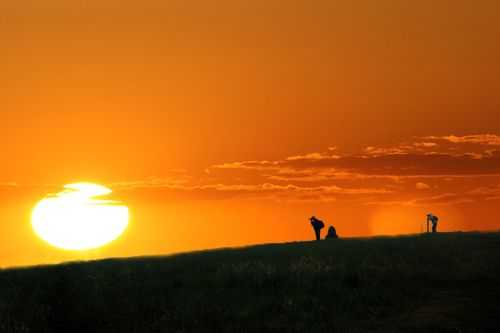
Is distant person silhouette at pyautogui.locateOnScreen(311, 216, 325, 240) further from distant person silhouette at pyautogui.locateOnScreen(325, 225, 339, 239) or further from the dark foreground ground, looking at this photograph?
the dark foreground ground

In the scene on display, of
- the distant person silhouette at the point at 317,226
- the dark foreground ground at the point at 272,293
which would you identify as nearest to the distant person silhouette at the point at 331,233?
the distant person silhouette at the point at 317,226

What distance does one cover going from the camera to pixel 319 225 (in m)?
51.7

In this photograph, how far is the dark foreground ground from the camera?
933 inches

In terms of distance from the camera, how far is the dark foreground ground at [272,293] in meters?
23.7

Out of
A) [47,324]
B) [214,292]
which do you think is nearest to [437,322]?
[214,292]

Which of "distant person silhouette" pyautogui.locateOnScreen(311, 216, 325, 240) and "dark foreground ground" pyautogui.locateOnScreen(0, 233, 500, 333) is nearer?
"dark foreground ground" pyautogui.locateOnScreen(0, 233, 500, 333)

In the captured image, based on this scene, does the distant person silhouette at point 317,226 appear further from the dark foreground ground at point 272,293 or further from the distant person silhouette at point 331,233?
the dark foreground ground at point 272,293

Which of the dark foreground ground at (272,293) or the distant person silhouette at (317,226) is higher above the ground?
the distant person silhouette at (317,226)

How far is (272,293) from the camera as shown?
91.0 feet

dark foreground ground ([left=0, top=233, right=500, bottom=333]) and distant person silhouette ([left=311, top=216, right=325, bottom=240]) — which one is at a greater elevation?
distant person silhouette ([left=311, top=216, right=325, bottom=240])

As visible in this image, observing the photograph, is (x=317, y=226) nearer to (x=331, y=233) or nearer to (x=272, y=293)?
(x=331, y=233)

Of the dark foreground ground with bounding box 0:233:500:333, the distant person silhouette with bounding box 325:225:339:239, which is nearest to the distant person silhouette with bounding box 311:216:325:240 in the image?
the distant person silhouette with bounding box 325:225:339:239

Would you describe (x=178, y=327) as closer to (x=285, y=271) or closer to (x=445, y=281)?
(x=285, y=271)

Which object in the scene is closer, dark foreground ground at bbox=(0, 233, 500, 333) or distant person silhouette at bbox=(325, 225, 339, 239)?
dark foreground ground at bbox=(0, 233, 500, 333)
